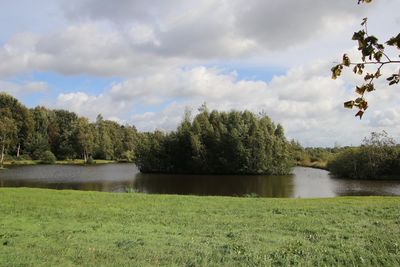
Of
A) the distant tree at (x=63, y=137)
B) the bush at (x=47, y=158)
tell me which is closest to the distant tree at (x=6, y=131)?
the bush at (x=47, y=158)

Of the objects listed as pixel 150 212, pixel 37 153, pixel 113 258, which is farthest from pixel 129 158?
pixel 113 258

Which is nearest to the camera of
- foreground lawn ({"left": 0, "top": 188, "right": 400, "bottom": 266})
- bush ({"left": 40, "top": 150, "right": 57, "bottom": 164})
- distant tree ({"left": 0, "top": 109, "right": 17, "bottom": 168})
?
foreground lawn ({"left": 0, "top": 188, "right": 400, "bottom": 266})

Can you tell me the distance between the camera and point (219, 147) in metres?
75.3

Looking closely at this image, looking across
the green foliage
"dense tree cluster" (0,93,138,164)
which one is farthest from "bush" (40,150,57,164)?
the green foliage

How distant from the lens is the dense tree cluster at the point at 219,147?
72.5 m

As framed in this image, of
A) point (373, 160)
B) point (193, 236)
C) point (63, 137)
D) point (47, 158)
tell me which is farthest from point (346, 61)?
point (63, 137)

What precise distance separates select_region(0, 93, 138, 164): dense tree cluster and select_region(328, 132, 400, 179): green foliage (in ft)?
245

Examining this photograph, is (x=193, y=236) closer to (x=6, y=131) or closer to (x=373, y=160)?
(x=373, y=160)

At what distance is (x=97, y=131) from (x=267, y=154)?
71.1 m

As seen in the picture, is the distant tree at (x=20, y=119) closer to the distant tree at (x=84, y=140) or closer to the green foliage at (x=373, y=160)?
the distant tree at (x=84, y=140)

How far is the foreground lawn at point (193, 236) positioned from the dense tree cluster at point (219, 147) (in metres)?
53.4

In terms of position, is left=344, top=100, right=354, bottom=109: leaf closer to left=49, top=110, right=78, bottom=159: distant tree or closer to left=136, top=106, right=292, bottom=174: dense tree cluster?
left=136, top=106, right=292, bottom=174: dense tree cluster

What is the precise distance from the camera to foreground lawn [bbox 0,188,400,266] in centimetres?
877

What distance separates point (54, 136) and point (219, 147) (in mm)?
64837
